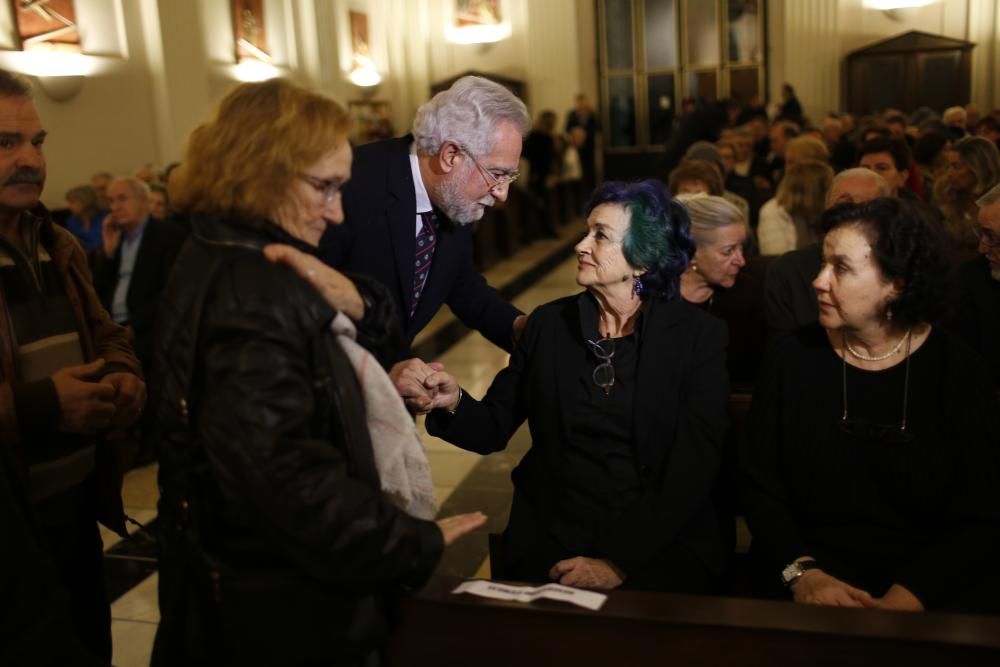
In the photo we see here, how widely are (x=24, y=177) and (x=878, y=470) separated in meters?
2.05

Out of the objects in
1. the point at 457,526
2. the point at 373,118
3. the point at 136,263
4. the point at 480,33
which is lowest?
the point at 136,263

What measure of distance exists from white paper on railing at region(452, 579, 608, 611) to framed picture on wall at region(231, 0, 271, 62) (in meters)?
12.5

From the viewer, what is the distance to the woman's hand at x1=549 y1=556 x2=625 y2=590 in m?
2.38

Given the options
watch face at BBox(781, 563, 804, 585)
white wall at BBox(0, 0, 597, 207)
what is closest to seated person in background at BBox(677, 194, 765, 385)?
watch face at BBox(781, 563, 804, 585)

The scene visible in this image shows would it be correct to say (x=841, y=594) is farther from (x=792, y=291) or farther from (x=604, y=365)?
(x=792, y=291)

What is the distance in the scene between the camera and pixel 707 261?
3580 millimetres

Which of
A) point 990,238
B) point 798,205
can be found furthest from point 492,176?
point 798,205

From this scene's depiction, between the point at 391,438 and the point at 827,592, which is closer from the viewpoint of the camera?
the point at 391,438

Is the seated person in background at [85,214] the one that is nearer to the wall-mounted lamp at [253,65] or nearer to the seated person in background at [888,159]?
the wall-mounted lamp at [253,65]

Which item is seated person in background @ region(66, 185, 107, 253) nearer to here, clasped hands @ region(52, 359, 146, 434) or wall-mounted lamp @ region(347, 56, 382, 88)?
clasped hands @ region(52, 359, 146, 434)

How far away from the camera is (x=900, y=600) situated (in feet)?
6.92

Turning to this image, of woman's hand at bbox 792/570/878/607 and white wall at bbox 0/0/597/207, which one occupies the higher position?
white wall at bbox 0/0/597/207

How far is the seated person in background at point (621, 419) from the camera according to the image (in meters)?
2.43

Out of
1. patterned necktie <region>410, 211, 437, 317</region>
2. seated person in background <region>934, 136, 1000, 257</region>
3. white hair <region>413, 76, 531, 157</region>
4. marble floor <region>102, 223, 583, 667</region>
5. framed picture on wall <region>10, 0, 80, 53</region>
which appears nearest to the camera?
white hair <region>413, 76, 531, 157</region>
